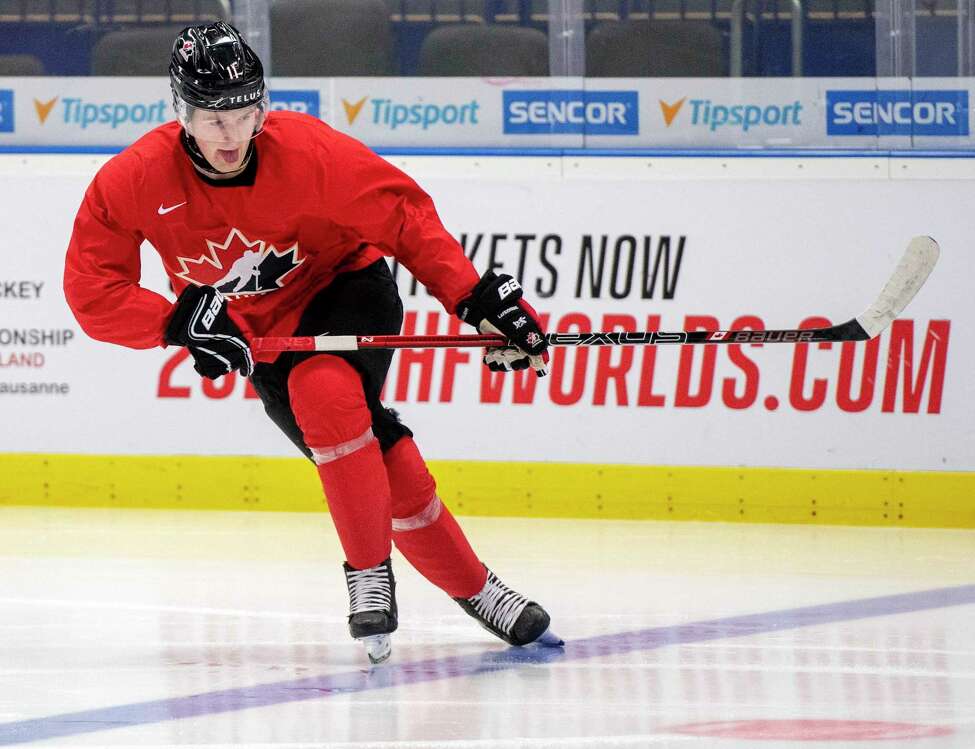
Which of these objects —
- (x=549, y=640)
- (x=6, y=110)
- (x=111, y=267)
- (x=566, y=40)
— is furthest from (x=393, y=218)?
(x=6, y=110)

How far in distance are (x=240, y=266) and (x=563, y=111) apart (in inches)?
105

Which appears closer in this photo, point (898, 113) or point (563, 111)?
point (898, 113)

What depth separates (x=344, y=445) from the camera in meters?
2.97

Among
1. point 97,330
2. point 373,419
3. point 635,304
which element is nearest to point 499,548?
point 635,304

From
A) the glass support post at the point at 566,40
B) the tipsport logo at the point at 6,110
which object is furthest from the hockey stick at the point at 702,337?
the tipsport logo at the point at 6,110

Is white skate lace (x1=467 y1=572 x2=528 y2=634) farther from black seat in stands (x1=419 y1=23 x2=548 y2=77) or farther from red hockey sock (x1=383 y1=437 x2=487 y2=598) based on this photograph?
black seat in stands (x1=419 y1=23 x2=548 y2=77)

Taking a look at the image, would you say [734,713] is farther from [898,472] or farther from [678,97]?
[678,97]

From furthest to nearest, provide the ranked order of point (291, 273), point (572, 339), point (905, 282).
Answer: point (905, 282) < point (572, 339) < point (291, 273)

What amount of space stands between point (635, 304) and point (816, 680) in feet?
8.29

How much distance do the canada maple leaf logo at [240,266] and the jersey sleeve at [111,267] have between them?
4.5 inches

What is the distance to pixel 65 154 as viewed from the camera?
222 inches

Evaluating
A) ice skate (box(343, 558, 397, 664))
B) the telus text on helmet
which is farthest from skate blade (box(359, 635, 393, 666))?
the telus text on helmet

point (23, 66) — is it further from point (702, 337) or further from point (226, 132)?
point (702, 337)

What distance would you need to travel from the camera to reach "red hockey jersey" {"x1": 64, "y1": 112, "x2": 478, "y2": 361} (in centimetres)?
299
